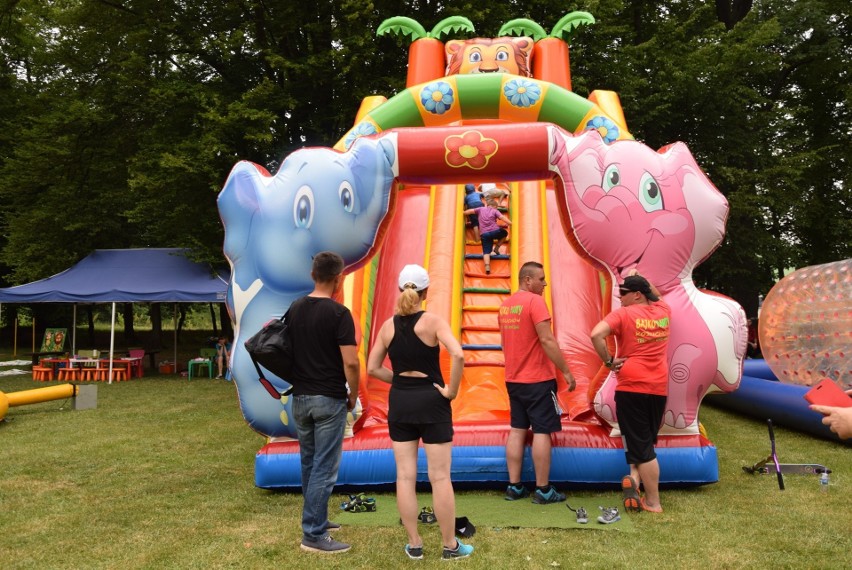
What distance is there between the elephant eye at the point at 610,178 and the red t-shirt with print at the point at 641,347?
1.01 metres

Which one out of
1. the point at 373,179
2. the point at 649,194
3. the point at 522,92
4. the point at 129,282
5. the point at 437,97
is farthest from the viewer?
the point at 129,282

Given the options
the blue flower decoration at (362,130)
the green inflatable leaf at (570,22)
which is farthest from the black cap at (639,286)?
the green inflatable leaf at (570,22)

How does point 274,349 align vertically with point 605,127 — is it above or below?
below

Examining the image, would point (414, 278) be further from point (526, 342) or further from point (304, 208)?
point (304, 208)

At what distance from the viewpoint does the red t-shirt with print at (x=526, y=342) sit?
4.52m

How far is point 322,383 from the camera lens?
357cm

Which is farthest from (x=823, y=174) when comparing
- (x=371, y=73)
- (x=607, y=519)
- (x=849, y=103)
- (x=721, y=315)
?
(x=607, y=519)

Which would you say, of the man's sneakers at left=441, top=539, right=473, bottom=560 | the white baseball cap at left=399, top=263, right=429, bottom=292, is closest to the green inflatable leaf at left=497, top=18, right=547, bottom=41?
the white baseball cap at left=399, top=263, right=429, bottom=292

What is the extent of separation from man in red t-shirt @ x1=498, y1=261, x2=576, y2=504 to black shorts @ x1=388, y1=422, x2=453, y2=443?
1.23m

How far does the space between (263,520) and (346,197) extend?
2.23 meters

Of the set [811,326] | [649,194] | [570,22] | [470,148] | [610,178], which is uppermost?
[570,22]

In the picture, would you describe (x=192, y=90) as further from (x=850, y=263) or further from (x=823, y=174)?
(x=823, y=174)

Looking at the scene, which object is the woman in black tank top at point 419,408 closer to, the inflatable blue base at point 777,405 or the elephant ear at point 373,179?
the elephant ear at point 373,179

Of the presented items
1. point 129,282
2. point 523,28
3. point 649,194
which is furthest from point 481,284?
point 129,282
